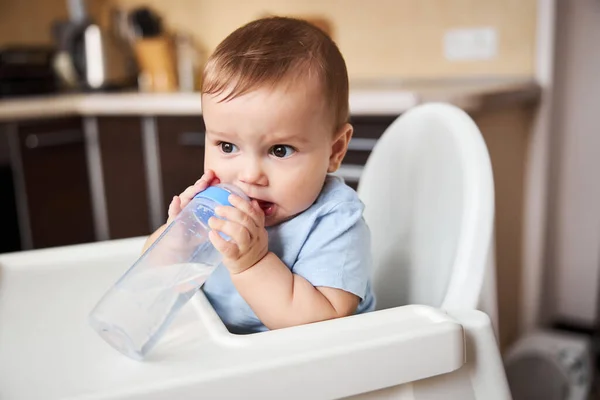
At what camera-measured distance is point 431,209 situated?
751 millimetres

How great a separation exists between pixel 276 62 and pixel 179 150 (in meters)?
1.38

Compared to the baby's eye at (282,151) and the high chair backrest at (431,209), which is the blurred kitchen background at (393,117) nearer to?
the high chair backrest at (431,209)

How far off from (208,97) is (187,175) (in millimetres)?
1351

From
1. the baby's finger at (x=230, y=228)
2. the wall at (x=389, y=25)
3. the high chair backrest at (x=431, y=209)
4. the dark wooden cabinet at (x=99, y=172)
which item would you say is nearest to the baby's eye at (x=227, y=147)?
the baby's finger at (x=230, y=228)

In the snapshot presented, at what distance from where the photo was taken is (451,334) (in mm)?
497

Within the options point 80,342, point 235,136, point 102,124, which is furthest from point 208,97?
point 102,124

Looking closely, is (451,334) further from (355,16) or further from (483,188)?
(355,16)

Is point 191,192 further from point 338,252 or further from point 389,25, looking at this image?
point 389,25

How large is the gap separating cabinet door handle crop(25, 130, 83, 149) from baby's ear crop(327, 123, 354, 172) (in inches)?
58.3

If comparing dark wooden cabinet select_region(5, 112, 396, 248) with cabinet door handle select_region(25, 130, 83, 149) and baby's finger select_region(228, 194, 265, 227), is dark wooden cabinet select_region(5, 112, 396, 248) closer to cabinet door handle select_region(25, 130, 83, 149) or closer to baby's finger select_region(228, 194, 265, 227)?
cabinet door handle select_region(25, 130, 83, 149)

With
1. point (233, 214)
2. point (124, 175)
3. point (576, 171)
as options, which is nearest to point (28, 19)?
point (124, 175)

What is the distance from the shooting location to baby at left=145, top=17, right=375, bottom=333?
1.85 ft

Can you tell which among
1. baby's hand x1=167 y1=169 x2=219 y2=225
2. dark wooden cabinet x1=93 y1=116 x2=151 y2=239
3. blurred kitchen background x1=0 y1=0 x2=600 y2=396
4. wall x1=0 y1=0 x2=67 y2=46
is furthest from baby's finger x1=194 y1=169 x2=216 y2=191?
wall x1=0 y1=0 x2=67 y2=46

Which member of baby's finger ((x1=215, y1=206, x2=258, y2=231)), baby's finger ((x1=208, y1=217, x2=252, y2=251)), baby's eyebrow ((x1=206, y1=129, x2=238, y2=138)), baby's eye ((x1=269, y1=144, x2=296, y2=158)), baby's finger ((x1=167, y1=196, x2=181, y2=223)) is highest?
baby's eyebrow ((x1=206, y1=129, x2=238, y2=138))
